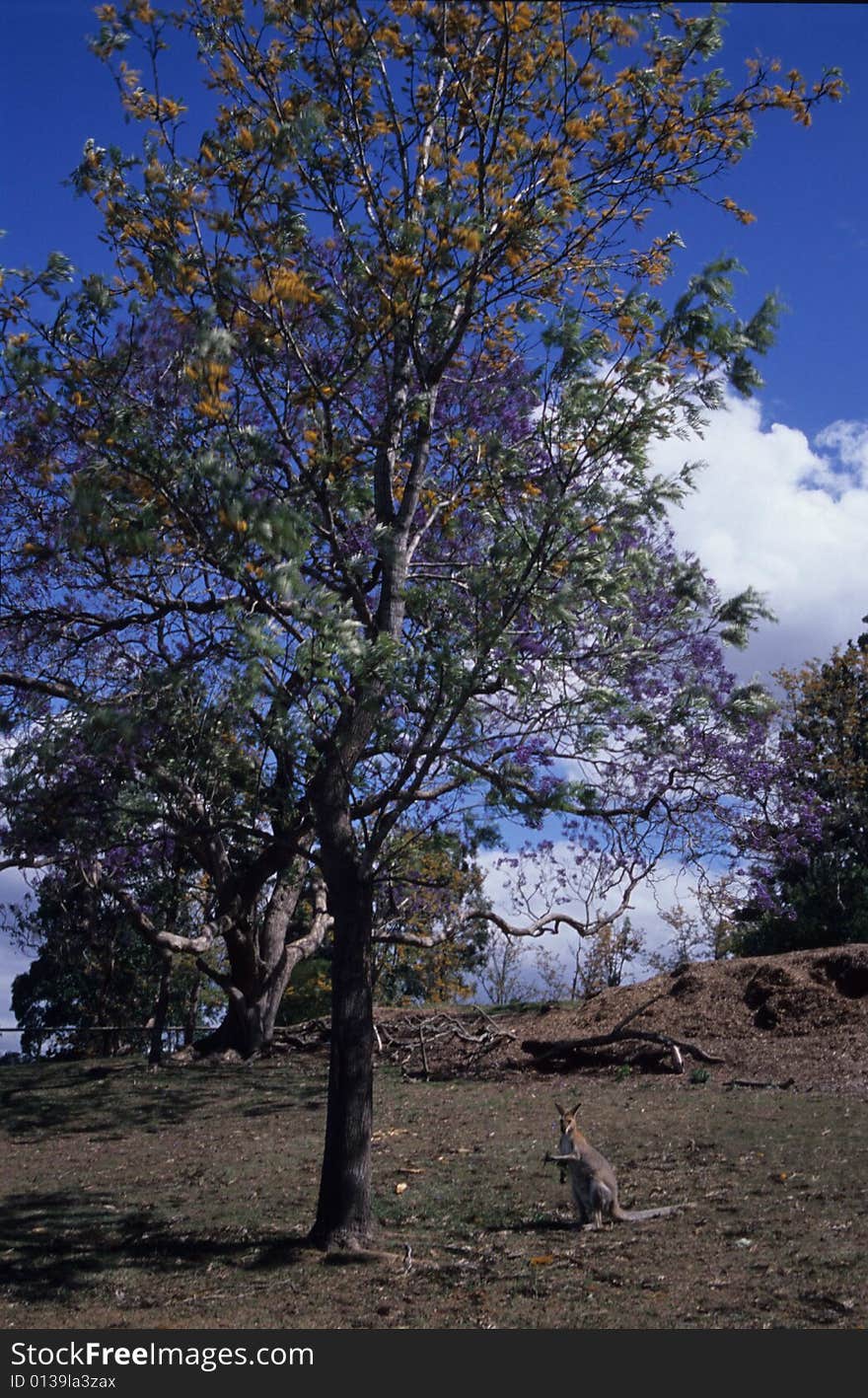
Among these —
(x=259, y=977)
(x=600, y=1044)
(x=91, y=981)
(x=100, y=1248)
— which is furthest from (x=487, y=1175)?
(x=91, y=981)

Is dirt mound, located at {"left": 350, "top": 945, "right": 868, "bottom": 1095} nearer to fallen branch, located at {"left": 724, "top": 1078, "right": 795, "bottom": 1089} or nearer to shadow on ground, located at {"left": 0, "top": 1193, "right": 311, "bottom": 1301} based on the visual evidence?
fallen branch, located at {"left": 724, "top": 1078, "right": 795, "bottom": 1089}

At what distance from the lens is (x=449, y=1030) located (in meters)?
16.0

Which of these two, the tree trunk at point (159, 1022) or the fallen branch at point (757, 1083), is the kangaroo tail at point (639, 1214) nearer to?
the fallen branch at point (757, 1083)

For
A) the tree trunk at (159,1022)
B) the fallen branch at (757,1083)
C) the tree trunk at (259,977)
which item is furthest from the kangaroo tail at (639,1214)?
the tree trunk at (159,1022)

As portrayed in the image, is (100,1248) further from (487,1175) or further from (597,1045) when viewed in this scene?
(597,1045)

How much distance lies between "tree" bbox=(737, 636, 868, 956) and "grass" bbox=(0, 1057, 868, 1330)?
434 cm

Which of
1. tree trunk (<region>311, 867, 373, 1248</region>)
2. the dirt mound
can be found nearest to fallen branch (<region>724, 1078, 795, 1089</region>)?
the dirt mound

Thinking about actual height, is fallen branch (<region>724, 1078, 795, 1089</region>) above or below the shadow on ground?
above

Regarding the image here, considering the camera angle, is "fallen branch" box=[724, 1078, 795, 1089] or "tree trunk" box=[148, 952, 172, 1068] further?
"tree trunk" box=[148, 952, 172, 1068]

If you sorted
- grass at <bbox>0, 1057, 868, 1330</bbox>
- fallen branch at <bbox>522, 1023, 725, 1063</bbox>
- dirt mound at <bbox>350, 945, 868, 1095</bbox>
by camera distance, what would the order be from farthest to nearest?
fallen branch at <bbox>522, 1023, 725, 1063</bbox> → dirt mound at <bbox>350, 945, 868, 1095</bbox> → grass at <bbox>0, 1057, 868, 1330</bbox>

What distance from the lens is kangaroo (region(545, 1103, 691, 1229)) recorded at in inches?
304

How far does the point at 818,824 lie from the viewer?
18.3 m

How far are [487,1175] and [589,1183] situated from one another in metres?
2.07

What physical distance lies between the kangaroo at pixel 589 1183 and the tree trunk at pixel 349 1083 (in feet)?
4.29
